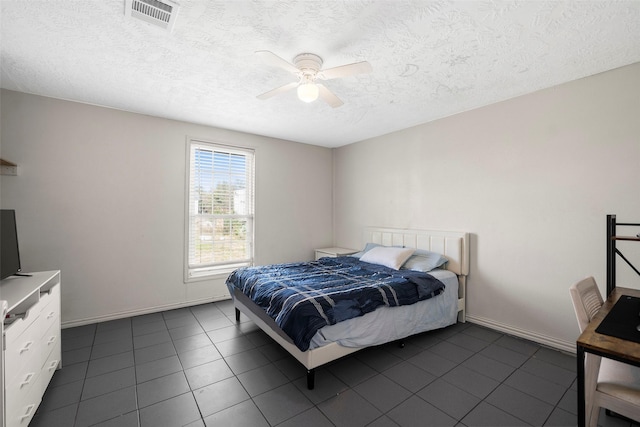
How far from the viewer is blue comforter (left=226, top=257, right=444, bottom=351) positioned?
2.12 meters

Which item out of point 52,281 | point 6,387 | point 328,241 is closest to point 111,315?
point 52,281

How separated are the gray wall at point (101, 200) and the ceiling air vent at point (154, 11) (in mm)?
2151

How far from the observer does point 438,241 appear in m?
3.57

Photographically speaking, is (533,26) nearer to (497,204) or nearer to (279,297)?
(497,204)

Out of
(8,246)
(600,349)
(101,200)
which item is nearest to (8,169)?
(101,200)

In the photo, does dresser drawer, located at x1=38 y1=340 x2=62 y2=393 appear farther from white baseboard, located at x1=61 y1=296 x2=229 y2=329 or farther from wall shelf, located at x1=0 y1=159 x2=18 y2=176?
wall shelf, located at x1=0 y1=159 x2=18 y2=176

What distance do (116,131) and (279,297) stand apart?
2998mm

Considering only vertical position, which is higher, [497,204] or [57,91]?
[57,91]

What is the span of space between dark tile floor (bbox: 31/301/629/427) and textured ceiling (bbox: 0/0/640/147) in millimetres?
2608

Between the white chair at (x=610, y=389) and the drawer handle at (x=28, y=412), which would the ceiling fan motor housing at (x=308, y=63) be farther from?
the drawer handle at (x=28, y=412)

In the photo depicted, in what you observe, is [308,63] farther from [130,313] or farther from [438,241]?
[130,313]

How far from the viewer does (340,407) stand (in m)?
1.91

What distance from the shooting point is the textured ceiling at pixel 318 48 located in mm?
1732

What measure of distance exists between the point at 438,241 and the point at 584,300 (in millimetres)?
1953
